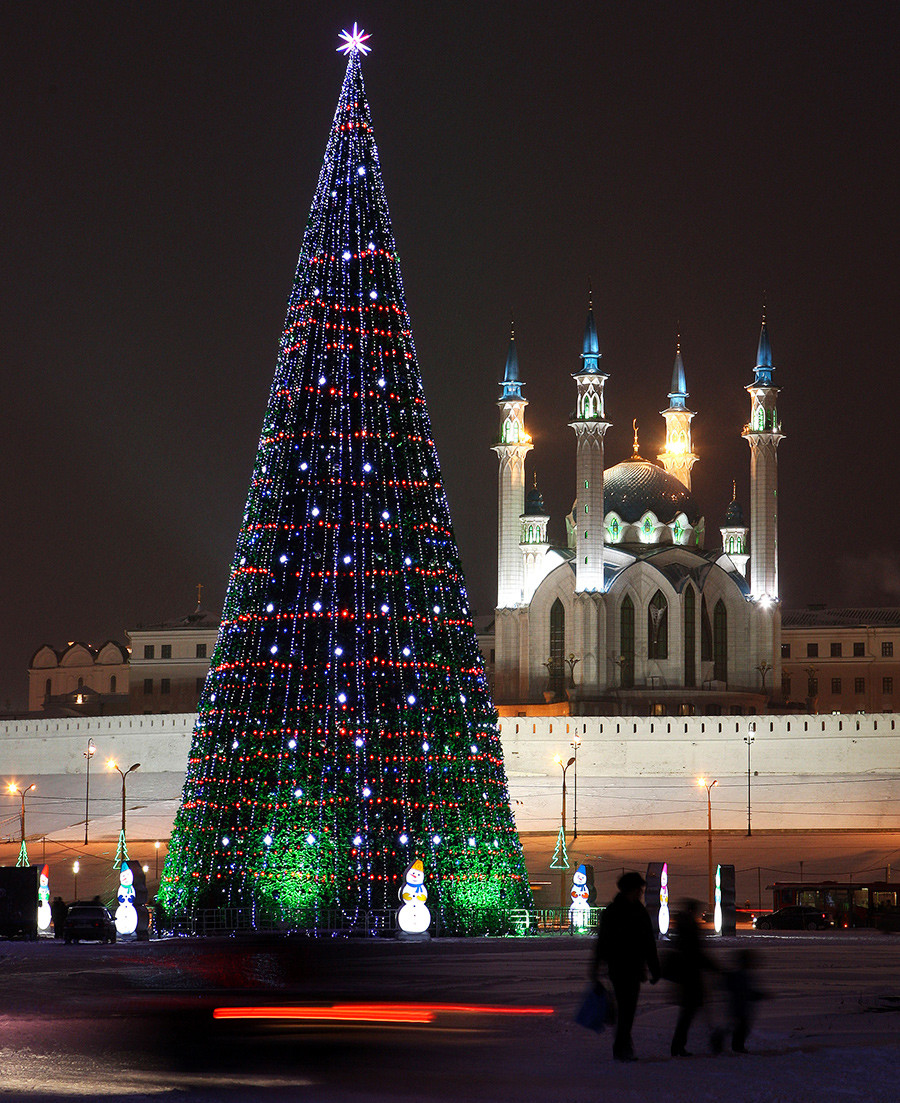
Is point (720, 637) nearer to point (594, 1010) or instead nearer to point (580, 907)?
point (580, 907)

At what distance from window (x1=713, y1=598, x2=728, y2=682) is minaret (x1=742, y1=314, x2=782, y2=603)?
1.30 metres

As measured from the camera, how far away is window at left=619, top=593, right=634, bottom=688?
61781mm

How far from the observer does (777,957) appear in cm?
1850

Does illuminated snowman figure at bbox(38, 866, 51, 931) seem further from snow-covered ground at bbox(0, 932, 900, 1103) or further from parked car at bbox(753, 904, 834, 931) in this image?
parked car at bbox(753, 904, 834, 931)

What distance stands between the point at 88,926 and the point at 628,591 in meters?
40.3

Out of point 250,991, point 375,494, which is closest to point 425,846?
point 375,494

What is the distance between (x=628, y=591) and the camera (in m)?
62.2

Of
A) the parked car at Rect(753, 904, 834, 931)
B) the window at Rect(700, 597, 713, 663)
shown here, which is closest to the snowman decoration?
the parked car at Rect(753, 904, 834, 931)

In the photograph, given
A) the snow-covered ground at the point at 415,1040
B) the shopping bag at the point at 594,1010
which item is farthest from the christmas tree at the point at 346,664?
the shopping bag at the point at 594,1010

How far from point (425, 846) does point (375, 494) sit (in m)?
4.28

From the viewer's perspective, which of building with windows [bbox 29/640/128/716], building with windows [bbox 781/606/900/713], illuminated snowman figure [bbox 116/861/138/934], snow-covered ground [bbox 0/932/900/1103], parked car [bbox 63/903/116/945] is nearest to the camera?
snow-covered ground [bbox 0/932/900/1103]

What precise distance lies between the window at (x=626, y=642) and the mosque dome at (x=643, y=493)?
13.0 feet

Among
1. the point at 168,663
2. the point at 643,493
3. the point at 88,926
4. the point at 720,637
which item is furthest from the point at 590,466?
the point at 88,926

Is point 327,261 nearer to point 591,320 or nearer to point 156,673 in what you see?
point 591,320
